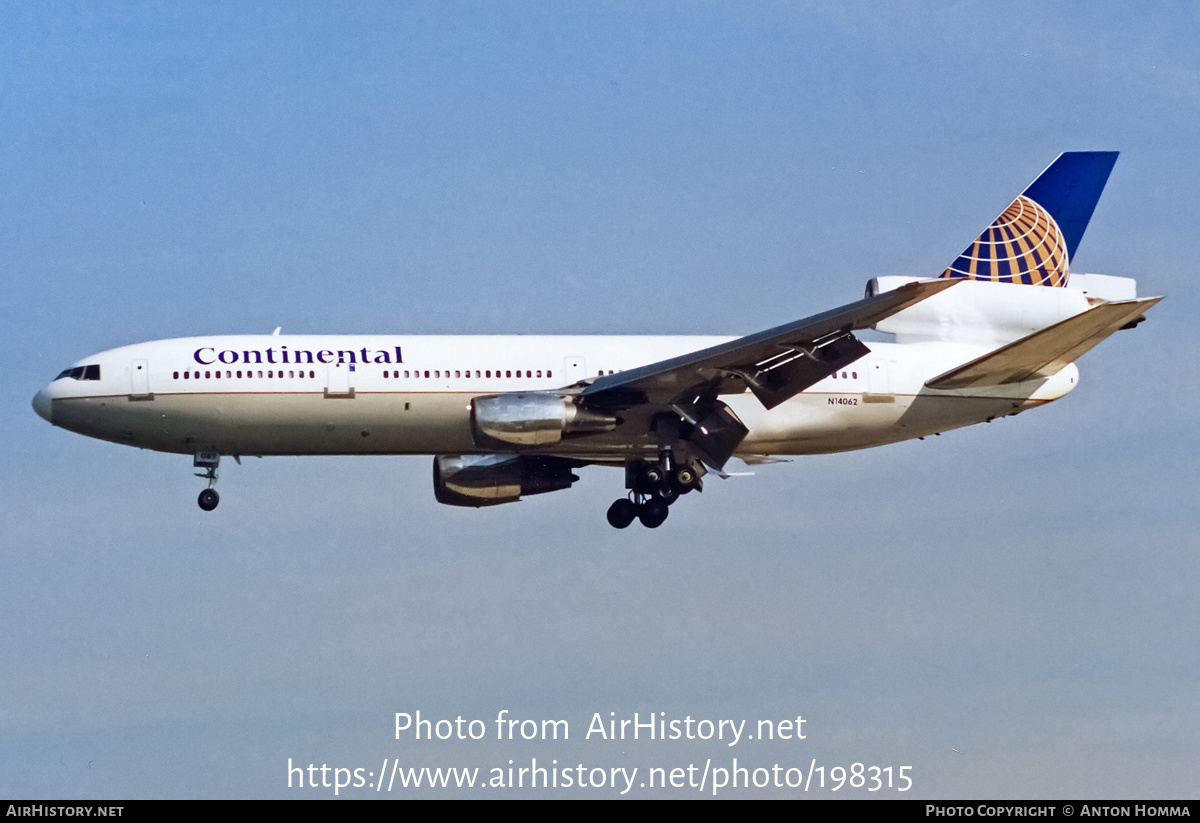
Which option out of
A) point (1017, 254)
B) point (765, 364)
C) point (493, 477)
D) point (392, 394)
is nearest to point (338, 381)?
point (392, 394)

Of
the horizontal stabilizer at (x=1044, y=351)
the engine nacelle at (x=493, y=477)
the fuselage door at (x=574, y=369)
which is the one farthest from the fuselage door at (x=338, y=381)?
the horizontal stabilizer at (x=1044, y=351)

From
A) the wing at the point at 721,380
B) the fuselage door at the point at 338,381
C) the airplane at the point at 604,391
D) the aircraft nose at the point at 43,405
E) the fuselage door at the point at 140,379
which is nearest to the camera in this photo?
the wing at the point at 721,380

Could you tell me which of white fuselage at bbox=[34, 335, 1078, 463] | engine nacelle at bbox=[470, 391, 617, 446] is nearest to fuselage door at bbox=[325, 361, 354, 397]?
white fuselage at bbox=[34, 335, 1078, 463]

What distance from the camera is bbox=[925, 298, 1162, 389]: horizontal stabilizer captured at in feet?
136

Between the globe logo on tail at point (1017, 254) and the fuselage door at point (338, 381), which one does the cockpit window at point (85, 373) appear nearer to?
the fuselage door at point (338, 381)

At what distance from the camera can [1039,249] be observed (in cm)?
4806

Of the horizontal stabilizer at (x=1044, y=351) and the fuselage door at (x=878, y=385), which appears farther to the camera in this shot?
the fuselage door at (x=878, y=385)

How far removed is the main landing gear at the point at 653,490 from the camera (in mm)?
44438

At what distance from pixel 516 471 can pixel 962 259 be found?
44.3ft

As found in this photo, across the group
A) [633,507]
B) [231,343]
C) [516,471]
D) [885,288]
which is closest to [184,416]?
[231,343]

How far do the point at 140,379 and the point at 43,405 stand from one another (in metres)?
2.87

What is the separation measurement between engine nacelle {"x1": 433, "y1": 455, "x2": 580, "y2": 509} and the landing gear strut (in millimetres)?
6024

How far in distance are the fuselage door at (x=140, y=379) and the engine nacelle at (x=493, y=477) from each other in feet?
26.7
